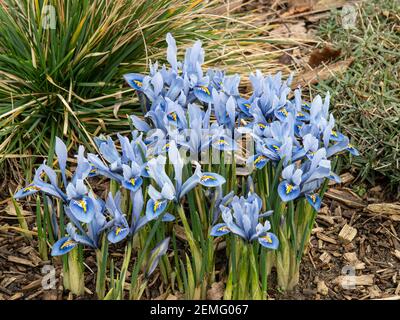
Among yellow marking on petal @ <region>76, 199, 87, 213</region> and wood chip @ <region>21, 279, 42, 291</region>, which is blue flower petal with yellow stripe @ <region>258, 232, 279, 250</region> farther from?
wood chip @ <region>21, 279, 42, 291</region>

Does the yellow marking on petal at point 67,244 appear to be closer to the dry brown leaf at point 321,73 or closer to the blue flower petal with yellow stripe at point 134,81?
the blue flower petal with yellow stripe at point 134,81

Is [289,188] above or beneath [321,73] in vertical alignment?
above

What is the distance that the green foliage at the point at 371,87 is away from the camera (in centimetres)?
354

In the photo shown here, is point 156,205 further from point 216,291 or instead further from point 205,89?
point 205,89

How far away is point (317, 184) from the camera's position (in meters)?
2.82

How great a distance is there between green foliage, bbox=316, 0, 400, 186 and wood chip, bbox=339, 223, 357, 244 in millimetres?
338

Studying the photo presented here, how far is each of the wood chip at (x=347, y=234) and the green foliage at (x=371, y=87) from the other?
34 cm

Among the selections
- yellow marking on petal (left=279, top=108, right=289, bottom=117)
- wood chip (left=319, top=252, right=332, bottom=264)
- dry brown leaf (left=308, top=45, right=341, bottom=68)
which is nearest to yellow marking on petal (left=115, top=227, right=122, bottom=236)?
yellow marking on petal (left=279, top=108, right=289, bottom=117)

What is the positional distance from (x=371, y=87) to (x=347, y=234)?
0.98 m

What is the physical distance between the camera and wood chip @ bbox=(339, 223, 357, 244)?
3.28m

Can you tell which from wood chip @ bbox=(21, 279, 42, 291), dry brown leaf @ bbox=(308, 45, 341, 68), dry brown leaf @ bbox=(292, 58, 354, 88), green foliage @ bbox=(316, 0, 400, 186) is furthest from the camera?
dry brown leaf @ bbox=(308, 45, 341, 68)

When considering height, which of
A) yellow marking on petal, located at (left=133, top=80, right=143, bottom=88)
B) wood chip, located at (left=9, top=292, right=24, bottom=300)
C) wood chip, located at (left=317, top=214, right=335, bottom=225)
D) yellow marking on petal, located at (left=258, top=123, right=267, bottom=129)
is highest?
yellow marking on petal, located at (left=133, top=80, right=143, bottom=88)

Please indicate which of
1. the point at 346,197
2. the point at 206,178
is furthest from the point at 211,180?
the point at 346,197

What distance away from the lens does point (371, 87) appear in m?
3.88
